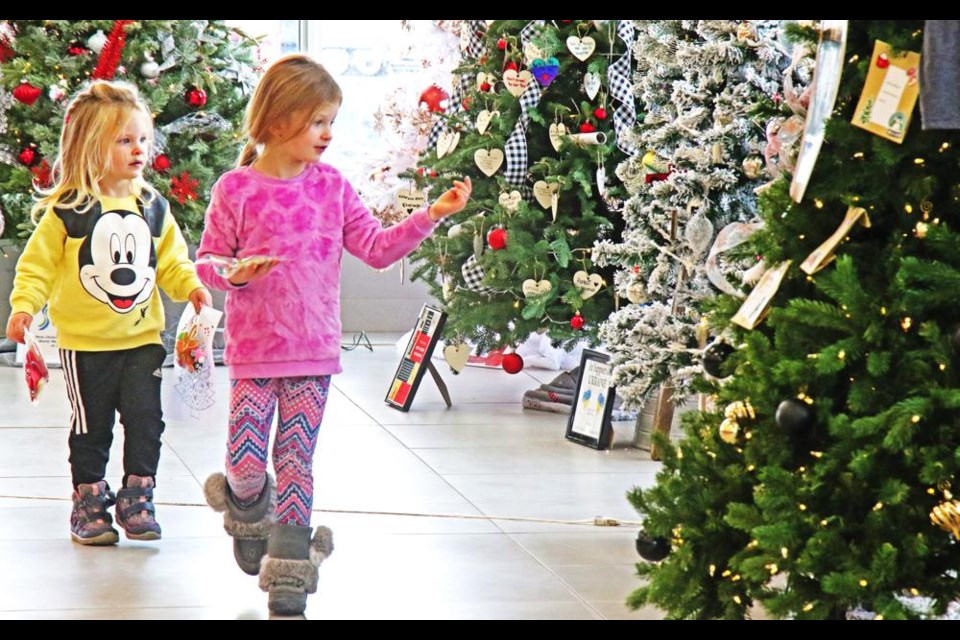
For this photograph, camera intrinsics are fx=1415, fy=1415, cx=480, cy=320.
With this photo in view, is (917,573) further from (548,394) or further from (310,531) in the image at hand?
(548,394)

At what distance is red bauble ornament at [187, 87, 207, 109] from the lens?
7.96m

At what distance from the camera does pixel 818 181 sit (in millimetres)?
2996

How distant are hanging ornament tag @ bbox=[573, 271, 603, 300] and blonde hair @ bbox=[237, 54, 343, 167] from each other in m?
2.52

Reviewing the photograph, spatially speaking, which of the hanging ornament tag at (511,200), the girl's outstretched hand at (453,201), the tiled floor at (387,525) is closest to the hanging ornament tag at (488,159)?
the hanging ornament tag at (511,200)

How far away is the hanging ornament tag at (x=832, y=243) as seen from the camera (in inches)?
115

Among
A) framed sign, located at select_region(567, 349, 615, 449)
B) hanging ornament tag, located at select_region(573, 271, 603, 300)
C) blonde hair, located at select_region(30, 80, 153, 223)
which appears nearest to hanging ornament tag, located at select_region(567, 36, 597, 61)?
hanging ornament tag, located at select_region(573, 271, 603, 300)

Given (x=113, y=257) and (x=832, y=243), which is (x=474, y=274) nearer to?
(x=113, y=257)

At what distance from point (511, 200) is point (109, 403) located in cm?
244

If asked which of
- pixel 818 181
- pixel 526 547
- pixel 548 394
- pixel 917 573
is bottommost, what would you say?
pixel 548 394

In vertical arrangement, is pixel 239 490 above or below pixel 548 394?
above

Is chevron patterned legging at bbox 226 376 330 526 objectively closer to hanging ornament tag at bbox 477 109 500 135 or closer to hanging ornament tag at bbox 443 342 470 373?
hanging ornament tag at bbox 477 109 500 135

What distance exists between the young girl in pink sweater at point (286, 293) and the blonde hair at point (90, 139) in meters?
0.74

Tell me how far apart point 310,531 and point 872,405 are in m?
1.57
